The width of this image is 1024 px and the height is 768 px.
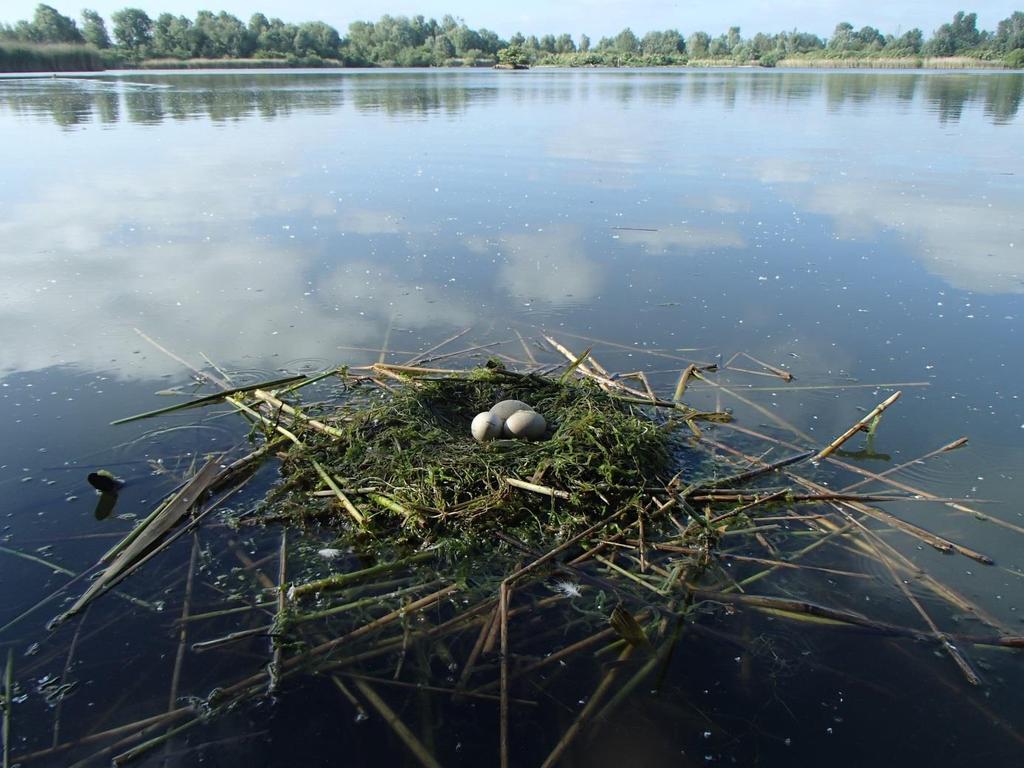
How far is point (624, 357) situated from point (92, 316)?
5.67 metres

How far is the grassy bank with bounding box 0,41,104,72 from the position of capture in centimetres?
5222

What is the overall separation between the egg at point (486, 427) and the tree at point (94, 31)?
335 feet

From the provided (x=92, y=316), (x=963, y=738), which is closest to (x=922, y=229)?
(x=963, y=738)

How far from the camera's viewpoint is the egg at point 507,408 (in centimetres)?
518

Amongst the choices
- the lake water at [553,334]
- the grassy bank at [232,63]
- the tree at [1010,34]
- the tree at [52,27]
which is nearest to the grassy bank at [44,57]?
the grassy bank at [232,63]

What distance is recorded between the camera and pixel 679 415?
5.71 meters

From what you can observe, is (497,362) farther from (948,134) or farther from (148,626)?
(948,134)

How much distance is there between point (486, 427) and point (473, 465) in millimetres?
439

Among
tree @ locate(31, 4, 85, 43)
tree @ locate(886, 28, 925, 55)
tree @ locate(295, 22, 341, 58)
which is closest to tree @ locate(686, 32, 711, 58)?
tree @ locate(886, 28, 925, 55)

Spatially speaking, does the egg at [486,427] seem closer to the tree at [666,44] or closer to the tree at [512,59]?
the tree at [512,59]

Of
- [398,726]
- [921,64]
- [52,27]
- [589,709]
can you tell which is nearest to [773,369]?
[589,709]

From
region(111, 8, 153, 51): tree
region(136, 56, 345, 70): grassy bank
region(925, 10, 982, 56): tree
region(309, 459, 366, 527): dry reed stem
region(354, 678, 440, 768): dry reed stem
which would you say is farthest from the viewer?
region(925, 10, 982, 56): tree

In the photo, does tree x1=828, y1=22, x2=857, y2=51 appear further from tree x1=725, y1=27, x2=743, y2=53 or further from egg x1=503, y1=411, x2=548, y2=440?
egg x1=503, y1=411, x2=548, y2=440

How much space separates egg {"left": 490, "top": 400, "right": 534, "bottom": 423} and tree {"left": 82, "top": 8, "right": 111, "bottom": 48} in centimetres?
10208
